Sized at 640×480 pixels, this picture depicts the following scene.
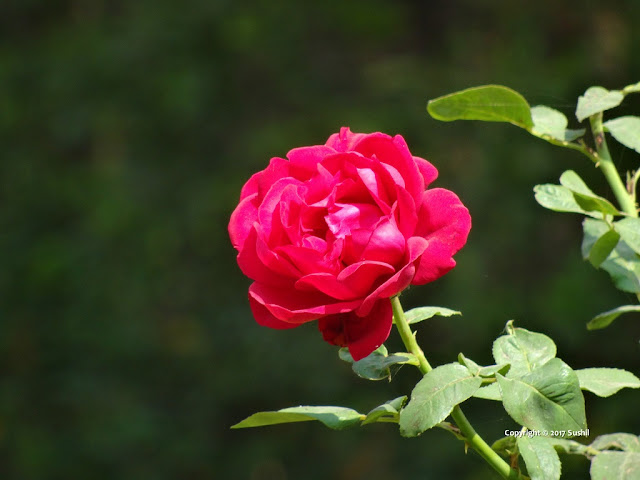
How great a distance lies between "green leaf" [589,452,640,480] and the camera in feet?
1.51

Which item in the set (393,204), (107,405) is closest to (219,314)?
(107,405)

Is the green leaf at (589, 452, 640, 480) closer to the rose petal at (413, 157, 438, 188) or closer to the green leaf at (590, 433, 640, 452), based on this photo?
the green leaf at (590, 433, 640, 452)

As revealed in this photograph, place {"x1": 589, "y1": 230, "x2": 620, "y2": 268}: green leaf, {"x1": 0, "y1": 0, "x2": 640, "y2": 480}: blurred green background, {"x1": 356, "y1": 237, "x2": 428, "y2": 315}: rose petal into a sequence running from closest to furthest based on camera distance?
{"x1": 356, "y1": 237, "x2": 428, "y2": 315}: rose petal < {"x1": 589, "y1": 230, "x2": 620, "y2": 268}: green leaf < {"x1": 0, "y1": 0, "x2": 640, "y2": 480}: blurred green background

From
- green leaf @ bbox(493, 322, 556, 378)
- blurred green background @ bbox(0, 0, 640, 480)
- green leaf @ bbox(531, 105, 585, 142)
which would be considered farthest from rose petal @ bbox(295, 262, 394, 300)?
blurred green background @ bbox(0, 0, 640, 480)

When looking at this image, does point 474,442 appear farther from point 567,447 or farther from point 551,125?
point 551,125

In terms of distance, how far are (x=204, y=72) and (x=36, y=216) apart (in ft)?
2.00

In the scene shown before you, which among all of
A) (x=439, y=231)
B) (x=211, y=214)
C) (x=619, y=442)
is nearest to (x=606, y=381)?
(x=619, y=442)

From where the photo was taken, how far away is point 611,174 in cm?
58

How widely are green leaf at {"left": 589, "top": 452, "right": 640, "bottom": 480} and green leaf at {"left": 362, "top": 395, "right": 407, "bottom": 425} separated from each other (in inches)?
4.3

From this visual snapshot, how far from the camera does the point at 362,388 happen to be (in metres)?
2.14

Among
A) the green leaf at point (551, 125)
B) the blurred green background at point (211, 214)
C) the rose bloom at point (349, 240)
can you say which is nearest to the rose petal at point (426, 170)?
the rose bloom at point (349, 240)

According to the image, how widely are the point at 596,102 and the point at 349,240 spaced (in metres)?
0.22

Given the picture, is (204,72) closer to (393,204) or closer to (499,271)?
(499,271)

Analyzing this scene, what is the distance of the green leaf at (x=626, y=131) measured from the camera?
59 cm
